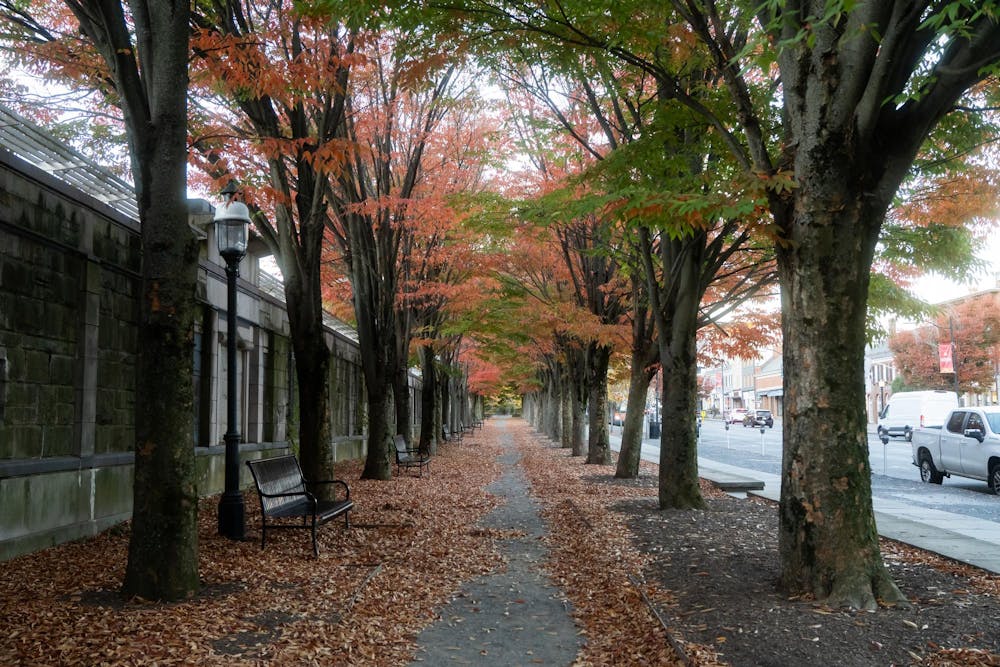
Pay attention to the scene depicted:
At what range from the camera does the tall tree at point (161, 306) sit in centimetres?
605

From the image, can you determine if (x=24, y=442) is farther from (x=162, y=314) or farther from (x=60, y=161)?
(x=60, y=161)

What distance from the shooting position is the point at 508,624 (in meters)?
6.01

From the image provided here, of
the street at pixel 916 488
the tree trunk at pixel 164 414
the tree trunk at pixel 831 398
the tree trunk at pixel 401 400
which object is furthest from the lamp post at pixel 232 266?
the tree trunk at pixel 401 400

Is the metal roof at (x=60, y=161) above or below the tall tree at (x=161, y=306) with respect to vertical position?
above

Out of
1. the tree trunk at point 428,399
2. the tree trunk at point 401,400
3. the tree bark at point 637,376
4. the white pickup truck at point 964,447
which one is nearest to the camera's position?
the white pickup truck at point 964,447

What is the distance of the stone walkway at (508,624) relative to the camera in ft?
17.1

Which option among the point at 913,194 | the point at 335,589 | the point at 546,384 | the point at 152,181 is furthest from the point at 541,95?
the point at 546,384

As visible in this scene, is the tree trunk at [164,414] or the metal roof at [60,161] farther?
the metal roof at [60,161]

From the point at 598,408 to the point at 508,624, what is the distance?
1605cm

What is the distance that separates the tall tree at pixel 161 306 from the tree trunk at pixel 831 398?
4854 millimetres

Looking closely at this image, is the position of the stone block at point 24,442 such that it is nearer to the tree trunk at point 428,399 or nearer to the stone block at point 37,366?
the stone block at point 37,366

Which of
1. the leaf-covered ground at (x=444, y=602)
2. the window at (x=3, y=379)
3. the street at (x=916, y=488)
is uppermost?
the window at (x=3, y=379)

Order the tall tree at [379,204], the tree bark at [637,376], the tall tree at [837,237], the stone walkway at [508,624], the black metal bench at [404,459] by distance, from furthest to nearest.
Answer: the black metal bench at [404,459]
the tree bark at [637,376]
the tall tree at [379,204]
the tall tree at [837,237]
the stone walkway at [508,624]

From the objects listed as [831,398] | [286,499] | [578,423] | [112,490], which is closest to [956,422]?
[578,423]
